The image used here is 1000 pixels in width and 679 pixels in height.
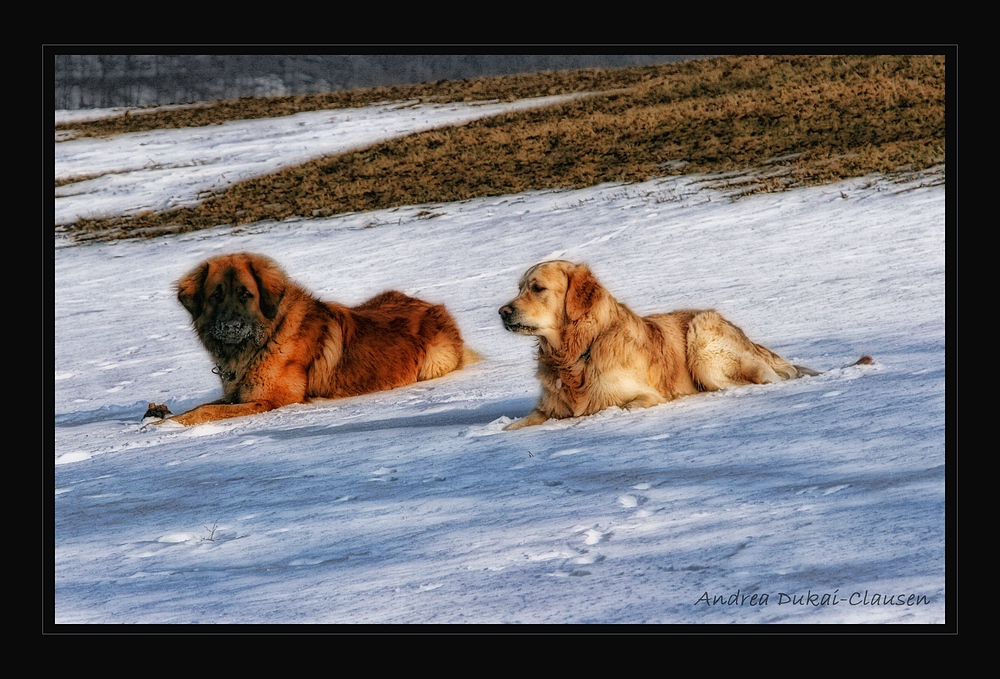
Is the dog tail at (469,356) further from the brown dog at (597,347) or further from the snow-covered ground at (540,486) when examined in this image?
the brown dog at (597,347)

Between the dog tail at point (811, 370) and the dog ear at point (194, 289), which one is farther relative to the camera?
the dog ear at point (194, 289)

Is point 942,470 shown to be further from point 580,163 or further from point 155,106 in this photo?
point 155,106

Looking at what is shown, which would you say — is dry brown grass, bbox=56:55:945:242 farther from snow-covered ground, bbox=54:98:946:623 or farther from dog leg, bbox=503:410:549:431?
dog leg, bbox=503:410:549:431

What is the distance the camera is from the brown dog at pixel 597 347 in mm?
7609

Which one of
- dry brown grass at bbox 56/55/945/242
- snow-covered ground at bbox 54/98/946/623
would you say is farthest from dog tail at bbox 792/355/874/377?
dry brown grass at bbox 56/55/945/242

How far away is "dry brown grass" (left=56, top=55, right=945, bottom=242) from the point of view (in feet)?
70.1

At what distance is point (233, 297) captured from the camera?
929 centimetres

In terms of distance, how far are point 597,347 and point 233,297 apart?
3.25m

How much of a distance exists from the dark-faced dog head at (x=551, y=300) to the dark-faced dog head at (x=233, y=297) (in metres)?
2.63

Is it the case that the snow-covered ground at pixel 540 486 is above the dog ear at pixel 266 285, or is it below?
below

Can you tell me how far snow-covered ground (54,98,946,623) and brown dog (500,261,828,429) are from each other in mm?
243

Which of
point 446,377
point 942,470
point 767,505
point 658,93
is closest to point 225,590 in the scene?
point 767,505

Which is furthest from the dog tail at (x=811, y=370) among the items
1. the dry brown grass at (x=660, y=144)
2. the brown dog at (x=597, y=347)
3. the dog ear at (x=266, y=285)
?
the dry brown grass at (x=660, y=144)
